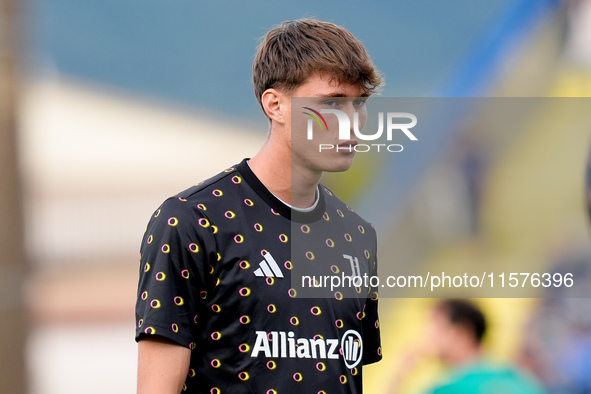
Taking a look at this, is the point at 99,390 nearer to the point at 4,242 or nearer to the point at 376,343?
the point at 4,242

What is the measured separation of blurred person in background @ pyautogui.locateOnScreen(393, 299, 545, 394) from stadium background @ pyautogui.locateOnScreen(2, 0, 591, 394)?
Answer: 0.15ft

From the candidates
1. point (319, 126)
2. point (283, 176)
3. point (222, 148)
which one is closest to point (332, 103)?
point (319, 126)

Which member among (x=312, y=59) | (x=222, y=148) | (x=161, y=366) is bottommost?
(x=161, y=366)

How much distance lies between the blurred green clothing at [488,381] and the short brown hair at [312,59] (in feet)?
4.61

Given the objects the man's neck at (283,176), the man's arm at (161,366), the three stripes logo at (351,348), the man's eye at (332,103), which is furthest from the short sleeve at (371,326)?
the man's arm at (161,366)

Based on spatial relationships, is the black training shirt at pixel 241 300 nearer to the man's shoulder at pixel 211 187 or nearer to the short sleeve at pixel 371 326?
the man's shoulder at pixel 211 187

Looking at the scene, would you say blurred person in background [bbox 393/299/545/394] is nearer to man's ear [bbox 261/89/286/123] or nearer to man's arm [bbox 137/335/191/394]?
man's ear [bbox 261/89/286/123]

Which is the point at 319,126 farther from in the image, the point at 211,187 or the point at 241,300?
the point at 241,300

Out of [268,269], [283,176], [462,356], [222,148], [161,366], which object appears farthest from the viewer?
[222,148]

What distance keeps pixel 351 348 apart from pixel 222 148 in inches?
65.4

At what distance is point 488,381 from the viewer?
2.55 metres

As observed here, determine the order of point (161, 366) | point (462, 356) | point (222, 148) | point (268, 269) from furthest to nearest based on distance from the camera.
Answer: point (222, 148), point (462, 356), point (268, 269), point (161, 366)

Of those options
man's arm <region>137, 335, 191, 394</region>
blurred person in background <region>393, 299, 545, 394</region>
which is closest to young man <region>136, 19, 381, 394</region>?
man's arm <region>137, 335, 191, 394</region>

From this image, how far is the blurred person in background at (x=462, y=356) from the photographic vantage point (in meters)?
2.52
